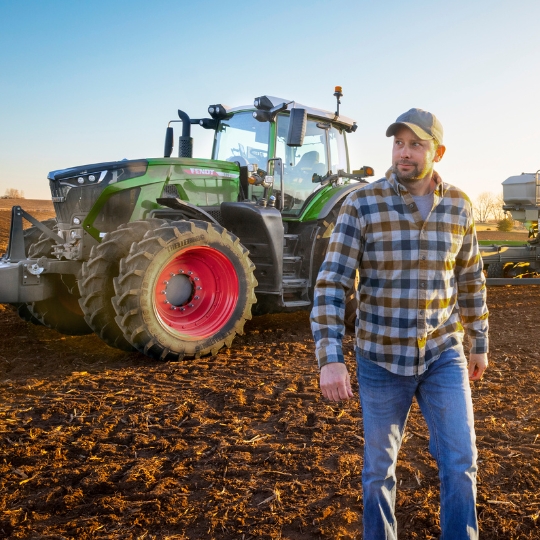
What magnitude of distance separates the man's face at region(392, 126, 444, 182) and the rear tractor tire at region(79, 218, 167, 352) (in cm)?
352

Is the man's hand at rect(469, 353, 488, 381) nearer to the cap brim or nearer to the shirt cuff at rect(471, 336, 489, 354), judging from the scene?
the shirt cuff at rect(471, 336, 489, 354)

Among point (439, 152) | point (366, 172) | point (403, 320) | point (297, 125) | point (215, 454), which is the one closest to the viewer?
point (403, 320)

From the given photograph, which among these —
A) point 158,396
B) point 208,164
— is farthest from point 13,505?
point 208,164

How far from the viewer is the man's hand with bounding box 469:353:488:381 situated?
7.64 ft

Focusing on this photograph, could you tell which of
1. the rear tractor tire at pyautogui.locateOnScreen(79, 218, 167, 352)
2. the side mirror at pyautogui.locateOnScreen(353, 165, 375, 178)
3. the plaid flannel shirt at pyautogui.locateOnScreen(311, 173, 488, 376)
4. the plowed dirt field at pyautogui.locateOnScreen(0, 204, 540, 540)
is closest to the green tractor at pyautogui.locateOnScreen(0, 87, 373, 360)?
the rear tractor tire at pyautogui.locateOnScreen(79, 218, 167, 352)

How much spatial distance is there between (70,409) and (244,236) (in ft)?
9.98

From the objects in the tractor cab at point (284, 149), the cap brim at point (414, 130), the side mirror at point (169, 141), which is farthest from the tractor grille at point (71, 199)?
the cap brim at point (414, 130)

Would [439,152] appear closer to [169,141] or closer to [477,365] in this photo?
[477,365]

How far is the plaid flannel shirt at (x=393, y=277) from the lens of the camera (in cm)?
211

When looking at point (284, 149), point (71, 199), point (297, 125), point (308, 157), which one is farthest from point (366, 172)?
point (71, 199)

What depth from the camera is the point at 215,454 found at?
3256mm

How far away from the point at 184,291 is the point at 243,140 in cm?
234

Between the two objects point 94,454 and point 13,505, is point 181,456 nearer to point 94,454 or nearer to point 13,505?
point 94,454

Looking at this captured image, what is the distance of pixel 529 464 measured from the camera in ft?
10.3
